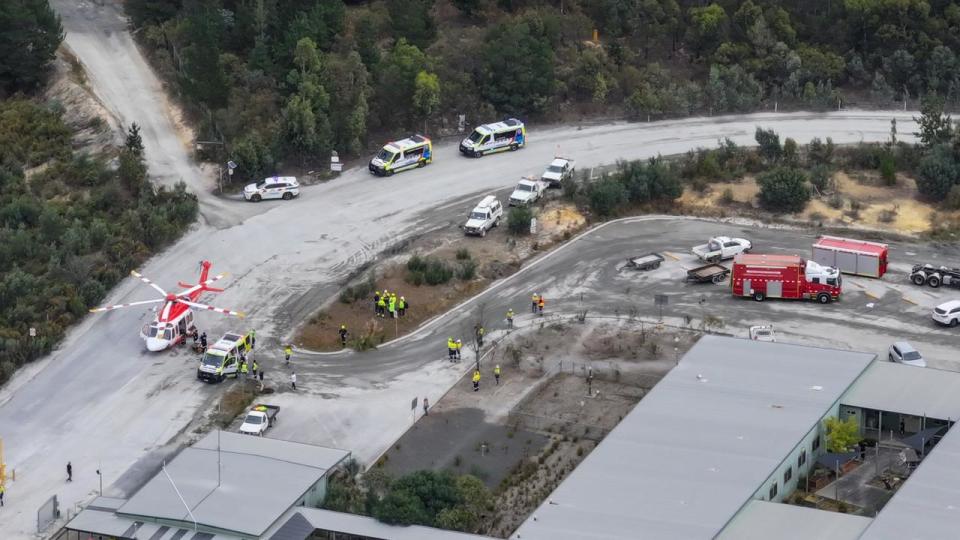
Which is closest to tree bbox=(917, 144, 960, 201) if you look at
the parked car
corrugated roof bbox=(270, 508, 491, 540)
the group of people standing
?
the parked car

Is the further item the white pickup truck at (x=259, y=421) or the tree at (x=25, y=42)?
the tree at (x=25, y=42)

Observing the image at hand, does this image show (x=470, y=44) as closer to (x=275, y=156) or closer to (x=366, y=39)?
(x=366, y=39)

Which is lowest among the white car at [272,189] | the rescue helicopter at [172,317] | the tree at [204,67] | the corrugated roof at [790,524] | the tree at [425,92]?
the corrugated roof at [790,524]

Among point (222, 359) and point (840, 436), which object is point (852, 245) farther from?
point (222, 359)

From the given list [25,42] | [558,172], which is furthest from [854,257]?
[25,42]

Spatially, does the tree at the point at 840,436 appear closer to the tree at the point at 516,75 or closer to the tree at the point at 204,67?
the tree at the point at 516,75

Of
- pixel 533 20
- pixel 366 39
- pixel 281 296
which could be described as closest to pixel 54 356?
pixel 281 296

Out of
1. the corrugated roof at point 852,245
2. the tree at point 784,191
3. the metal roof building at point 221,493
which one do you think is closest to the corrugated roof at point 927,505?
the corrugated roof at point 852,245

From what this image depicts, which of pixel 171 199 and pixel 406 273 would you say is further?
pixel 171 199
